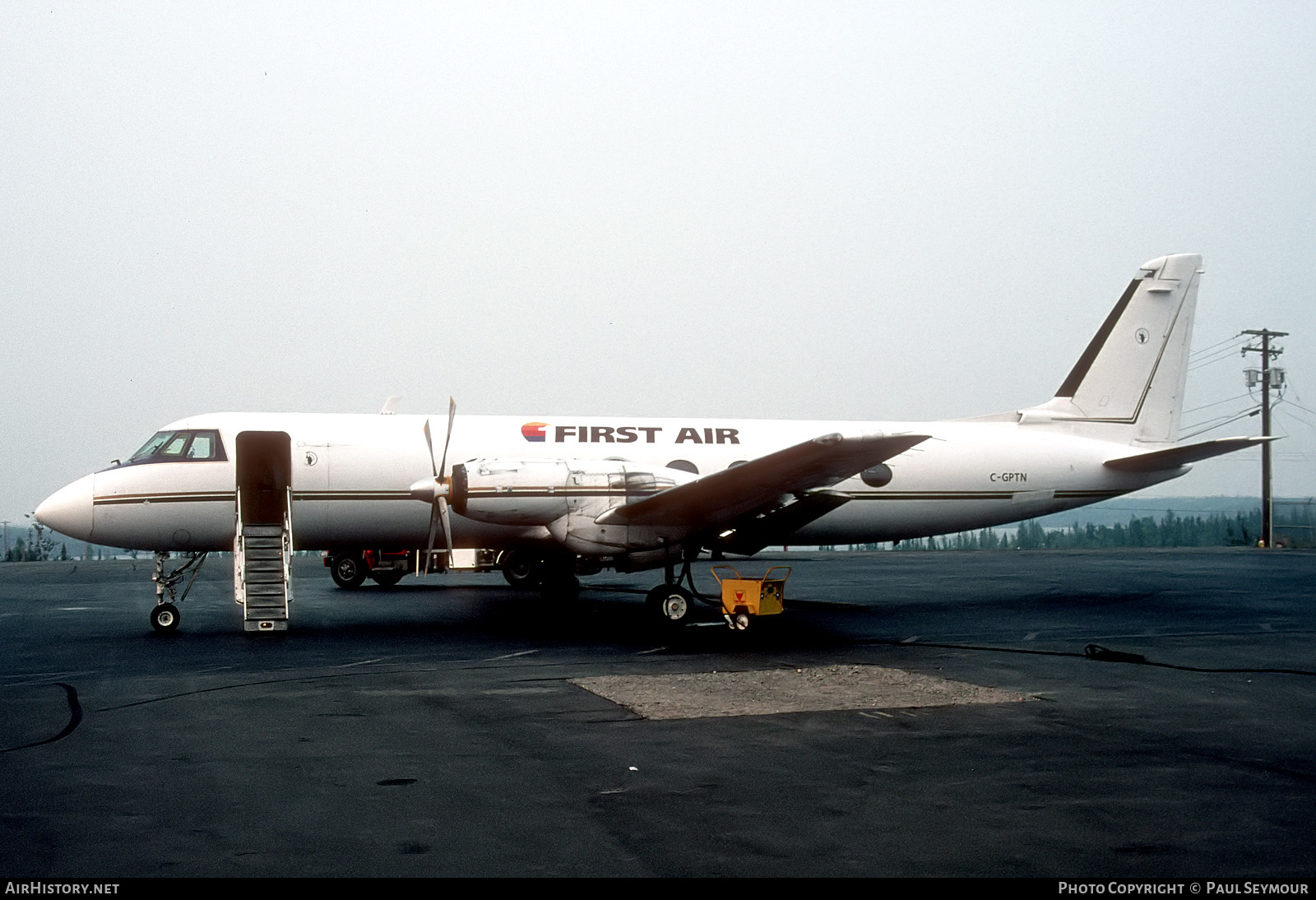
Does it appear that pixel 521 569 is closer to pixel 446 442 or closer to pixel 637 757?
pixel 446 442

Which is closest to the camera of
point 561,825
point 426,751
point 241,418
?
point 561,825

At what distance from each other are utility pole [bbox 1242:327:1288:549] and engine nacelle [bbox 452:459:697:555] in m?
47.0

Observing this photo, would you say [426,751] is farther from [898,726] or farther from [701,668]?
[701,668]

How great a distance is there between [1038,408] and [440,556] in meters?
14.1

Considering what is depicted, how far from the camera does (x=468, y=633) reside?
57.8 feet

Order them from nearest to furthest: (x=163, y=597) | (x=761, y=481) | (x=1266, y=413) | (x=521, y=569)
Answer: (x=761, y=481)
(x=163, y=597)
(x=521, y=569)
(x=1266, y=413)

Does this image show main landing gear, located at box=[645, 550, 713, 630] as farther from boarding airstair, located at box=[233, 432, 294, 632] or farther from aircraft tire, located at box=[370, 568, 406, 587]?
aircraft tire, located at box=[370, 568, 406, 587]

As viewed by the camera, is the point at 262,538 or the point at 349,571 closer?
the point at 262,538

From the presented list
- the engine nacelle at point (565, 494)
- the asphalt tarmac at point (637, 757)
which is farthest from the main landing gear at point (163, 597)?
the engine nacelle at point (565, 494)

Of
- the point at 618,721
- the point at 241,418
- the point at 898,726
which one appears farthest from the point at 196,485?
the point at 898,726

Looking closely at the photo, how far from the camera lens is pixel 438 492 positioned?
17.7m

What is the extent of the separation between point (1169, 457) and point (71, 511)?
845 inches

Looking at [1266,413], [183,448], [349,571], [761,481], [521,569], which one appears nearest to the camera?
[761,481]

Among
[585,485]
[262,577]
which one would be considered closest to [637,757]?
[585,485]
